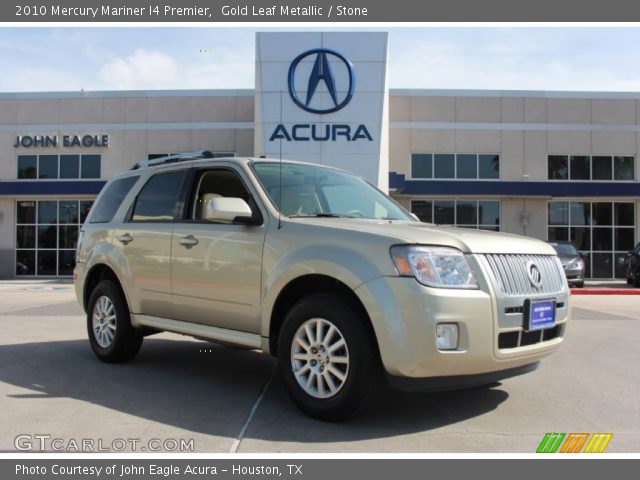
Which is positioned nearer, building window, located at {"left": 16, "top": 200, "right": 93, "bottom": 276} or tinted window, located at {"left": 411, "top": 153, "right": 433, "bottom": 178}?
tinted window, located at {"left": 411, "top": 153, "right": 433, "bottom": 178}

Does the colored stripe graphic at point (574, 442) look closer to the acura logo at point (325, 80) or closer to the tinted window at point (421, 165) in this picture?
the acura logo at point (325, 80)

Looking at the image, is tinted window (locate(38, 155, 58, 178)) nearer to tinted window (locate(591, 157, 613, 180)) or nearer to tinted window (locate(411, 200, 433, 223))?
tinted window (locate(411, 200, 433, 223))

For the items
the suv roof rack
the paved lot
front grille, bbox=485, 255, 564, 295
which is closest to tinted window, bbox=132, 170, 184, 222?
the suv roof rack

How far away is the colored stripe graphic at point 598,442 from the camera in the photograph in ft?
12.8

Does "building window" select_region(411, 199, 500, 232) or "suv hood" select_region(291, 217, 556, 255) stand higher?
"building window" select_region(411, 199, 500, 232)

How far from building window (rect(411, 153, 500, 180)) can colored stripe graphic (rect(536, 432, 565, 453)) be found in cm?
2247

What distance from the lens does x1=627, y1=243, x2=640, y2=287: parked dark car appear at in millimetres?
21297

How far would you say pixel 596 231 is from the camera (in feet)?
86.5

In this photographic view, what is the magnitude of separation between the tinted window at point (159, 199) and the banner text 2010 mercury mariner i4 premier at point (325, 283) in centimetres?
2

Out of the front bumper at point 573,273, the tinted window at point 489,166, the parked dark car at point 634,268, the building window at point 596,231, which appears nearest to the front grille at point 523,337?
the front bumper at point 573,273

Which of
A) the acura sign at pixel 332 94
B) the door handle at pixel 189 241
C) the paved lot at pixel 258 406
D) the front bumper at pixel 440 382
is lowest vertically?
the paved lot at pixel 258 406

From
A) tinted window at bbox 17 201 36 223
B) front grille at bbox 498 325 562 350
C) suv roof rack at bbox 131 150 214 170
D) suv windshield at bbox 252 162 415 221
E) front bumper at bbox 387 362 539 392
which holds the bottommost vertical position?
front bumper at bbox 387 362 539 392

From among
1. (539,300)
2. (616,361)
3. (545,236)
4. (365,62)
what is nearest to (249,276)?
(539,300)

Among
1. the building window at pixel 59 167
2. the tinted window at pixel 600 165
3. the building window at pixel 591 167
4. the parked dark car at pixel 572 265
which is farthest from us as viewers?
the building window at pixel 59 167
